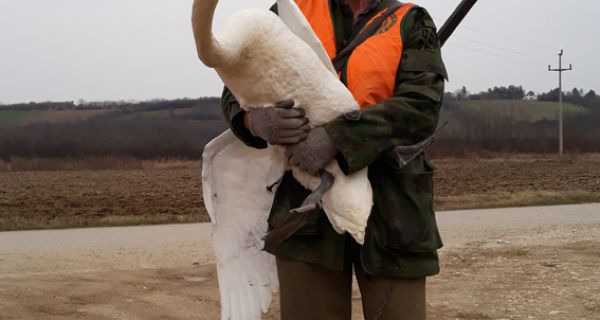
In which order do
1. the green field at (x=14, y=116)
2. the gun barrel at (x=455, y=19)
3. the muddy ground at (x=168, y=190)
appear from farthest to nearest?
the green field at (x=14, y=116), the muddy ground at (x=168, y=190), the gun barrel at (x=455, y=19)

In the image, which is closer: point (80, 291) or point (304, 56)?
point (304, 56)

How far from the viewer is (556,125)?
30547 millimetres

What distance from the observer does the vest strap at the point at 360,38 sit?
221 cm

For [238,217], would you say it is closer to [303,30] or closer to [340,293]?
[340,293]

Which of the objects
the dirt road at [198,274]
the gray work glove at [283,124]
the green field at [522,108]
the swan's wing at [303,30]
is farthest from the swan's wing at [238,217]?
the green field at [522,108]

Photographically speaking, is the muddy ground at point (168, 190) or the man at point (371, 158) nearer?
the man at point (371, 158)

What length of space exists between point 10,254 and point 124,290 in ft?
11.0

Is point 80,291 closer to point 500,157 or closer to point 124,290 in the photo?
point 124,290

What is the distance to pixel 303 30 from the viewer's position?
7.00 ft

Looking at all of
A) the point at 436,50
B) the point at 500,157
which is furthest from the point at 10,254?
the point at 500,157

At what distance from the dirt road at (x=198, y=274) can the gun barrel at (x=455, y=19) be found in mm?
3109

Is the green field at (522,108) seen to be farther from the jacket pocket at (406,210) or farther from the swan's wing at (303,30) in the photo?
the swan's wing at (303,30)

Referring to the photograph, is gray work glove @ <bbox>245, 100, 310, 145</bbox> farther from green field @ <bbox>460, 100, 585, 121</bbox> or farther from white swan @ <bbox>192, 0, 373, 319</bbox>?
green field @ <bbox>460, 100, 585, 121</bbox>

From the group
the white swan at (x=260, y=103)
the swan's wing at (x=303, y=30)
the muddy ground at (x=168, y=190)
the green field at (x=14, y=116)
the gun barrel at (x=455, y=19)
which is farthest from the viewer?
the green field at (x=14, y=116)
